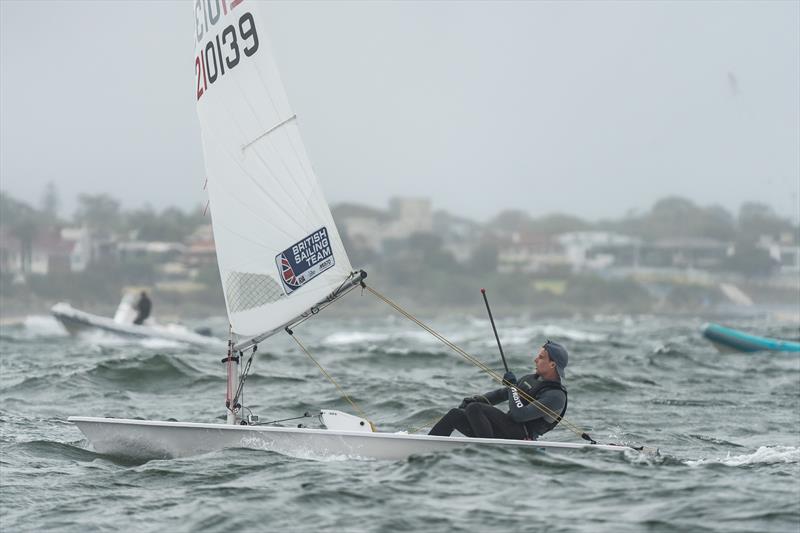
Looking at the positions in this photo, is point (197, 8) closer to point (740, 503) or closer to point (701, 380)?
point (740, 503)

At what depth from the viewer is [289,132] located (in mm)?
9438

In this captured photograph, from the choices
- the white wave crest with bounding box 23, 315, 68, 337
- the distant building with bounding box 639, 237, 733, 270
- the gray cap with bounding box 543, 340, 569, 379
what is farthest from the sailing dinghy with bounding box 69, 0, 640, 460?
the distant building with bounding box 639, 237, 733, 270

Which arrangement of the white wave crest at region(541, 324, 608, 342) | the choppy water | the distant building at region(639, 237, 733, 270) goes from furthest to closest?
1. the distant building at region(639, 237, 733, 270)
2. the white wave crest at region(541, 324, 608, 342)
3. the choppy water

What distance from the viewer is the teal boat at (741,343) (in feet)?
77.3

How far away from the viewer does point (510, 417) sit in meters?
9.20

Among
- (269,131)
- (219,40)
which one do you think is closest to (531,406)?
(269,131)

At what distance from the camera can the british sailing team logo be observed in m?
9.38

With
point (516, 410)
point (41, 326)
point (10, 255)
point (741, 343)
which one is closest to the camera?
point (516, 410)

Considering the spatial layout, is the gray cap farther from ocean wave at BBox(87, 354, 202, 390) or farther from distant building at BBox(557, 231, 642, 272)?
distant building at BBox(557, 231, 642, 272)

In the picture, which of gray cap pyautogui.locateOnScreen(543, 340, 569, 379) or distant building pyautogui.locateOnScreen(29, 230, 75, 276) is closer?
gray cap pyautogui.locateOnScreen(543, 340, 569, 379)

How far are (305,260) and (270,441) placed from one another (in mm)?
1493

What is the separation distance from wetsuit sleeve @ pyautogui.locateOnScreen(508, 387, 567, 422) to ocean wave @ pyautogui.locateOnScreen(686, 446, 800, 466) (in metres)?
1.12

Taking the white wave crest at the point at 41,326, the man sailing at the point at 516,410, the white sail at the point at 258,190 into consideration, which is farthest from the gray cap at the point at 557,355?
the white wave crest at the point at 41,326

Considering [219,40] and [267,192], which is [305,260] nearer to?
[267,192]
